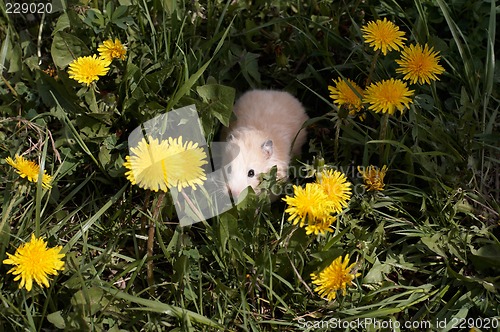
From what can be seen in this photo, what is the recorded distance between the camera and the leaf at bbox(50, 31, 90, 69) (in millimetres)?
3361

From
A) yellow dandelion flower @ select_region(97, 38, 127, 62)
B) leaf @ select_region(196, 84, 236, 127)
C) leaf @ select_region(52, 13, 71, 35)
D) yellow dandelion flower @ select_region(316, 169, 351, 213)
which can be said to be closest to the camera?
yellow dandelion flower @ select_region(316, 169, 351, 213)

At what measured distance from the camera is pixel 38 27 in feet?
12.5

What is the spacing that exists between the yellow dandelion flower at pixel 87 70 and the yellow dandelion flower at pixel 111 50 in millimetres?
174

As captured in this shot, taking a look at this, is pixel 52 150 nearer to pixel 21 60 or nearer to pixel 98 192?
pixel 98 192

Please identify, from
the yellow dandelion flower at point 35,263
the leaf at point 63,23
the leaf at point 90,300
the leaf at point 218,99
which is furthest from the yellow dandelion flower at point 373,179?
the leaf at point 63,23

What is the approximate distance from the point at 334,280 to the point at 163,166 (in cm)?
93

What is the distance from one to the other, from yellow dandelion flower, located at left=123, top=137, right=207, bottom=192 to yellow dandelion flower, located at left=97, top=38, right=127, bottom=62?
1.00 m

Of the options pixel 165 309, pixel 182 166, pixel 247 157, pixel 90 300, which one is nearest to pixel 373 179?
pixel 247 157

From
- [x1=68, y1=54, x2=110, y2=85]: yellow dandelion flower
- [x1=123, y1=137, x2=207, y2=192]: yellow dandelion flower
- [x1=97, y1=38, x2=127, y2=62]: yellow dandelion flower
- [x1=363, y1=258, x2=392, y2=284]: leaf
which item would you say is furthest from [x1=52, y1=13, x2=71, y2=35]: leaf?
[x1=363, y1=258, x2=392, y2=284]: leaf

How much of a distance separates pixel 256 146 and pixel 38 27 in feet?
5.40

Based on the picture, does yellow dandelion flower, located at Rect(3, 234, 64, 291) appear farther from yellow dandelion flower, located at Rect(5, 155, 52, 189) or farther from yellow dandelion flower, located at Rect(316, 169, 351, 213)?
yellow dandelion flower, located at Rect(316, 169, 351, 213)

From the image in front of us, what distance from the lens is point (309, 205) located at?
246cm

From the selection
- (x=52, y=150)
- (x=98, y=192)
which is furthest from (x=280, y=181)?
(x=52, y=150)
